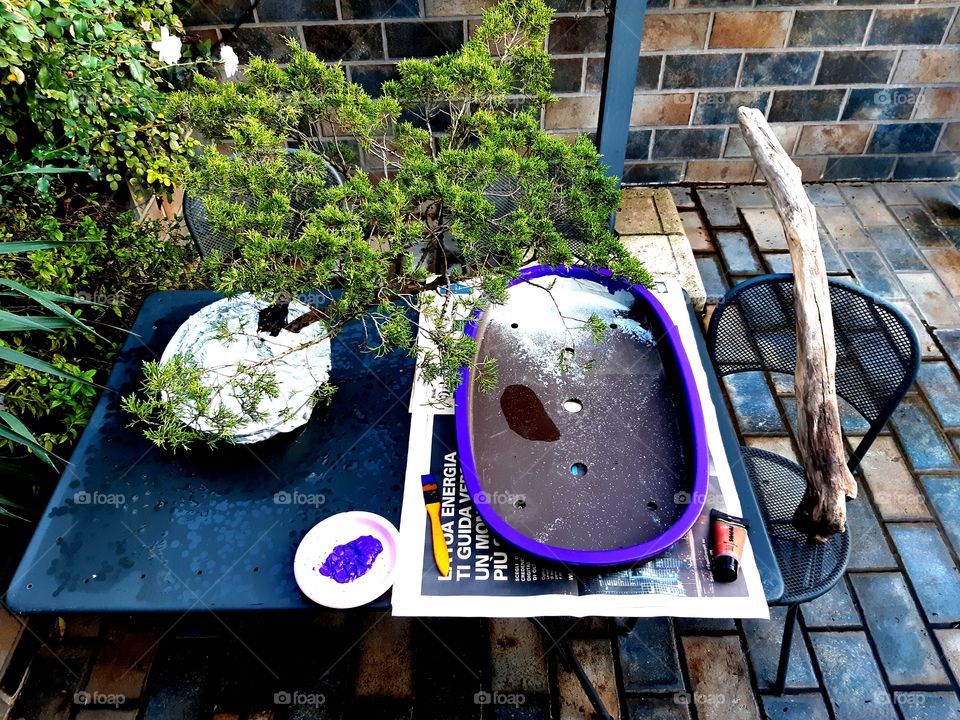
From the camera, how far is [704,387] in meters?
1.87

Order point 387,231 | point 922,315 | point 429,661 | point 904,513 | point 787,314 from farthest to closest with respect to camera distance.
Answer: point 922,315, point 904,513, point 429,661, point 787,314, point 387,231

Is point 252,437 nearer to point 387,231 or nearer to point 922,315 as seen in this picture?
point 387,231

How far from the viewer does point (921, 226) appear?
3.72 metres

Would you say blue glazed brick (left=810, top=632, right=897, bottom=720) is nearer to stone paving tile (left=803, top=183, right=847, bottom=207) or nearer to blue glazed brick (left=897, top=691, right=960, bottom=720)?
blue glazed brick (left=897, top=691, right=960, bottom=720)

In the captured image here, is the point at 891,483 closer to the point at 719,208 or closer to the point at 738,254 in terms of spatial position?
the point at 738,254

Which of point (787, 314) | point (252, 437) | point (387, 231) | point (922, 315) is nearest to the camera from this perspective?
point (387, 231)

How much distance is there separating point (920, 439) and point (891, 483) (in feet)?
0.93

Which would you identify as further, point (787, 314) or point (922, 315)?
point (922, 315)

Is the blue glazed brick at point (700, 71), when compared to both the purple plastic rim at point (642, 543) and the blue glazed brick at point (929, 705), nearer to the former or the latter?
the purple plastic rim at point (642, 543)

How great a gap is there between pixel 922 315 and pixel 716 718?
2.19 metres

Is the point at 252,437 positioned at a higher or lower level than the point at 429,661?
higher

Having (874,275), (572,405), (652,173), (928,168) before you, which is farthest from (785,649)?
(928,168)

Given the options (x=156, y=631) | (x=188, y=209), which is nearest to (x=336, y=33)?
(x=188, y=209)

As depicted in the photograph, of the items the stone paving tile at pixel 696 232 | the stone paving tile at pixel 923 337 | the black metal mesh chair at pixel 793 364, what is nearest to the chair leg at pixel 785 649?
the black metal mesh chair at pixel 793 364
